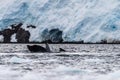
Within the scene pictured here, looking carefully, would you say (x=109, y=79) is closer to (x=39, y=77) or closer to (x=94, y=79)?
(x=94, y=79)

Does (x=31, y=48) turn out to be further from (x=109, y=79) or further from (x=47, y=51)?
(x=109, y=79)

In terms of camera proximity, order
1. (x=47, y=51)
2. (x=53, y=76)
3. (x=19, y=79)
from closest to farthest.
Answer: (x=19, y=79), (x=53, y=76), (x=47, y=51)

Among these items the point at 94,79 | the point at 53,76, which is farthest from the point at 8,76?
the point at 94,79

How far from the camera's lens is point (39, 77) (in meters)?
32.8

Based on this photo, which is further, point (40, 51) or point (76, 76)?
point (40, 51)

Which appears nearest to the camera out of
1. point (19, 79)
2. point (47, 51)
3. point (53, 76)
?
point (19, 79)

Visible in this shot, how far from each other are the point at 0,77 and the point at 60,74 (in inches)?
190

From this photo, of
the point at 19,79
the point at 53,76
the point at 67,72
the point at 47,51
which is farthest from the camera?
the point at 47,51

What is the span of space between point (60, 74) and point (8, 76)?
400 cm

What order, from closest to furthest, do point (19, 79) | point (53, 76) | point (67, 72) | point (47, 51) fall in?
1. point (19, 79)
2. point (53, 76)
3. point (67, 72)
4. point (47, 51)

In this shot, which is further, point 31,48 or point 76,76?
point 31,48

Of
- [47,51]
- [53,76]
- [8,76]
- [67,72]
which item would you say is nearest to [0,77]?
[8,76]

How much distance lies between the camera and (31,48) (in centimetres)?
8869

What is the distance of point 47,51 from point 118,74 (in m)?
51.7
